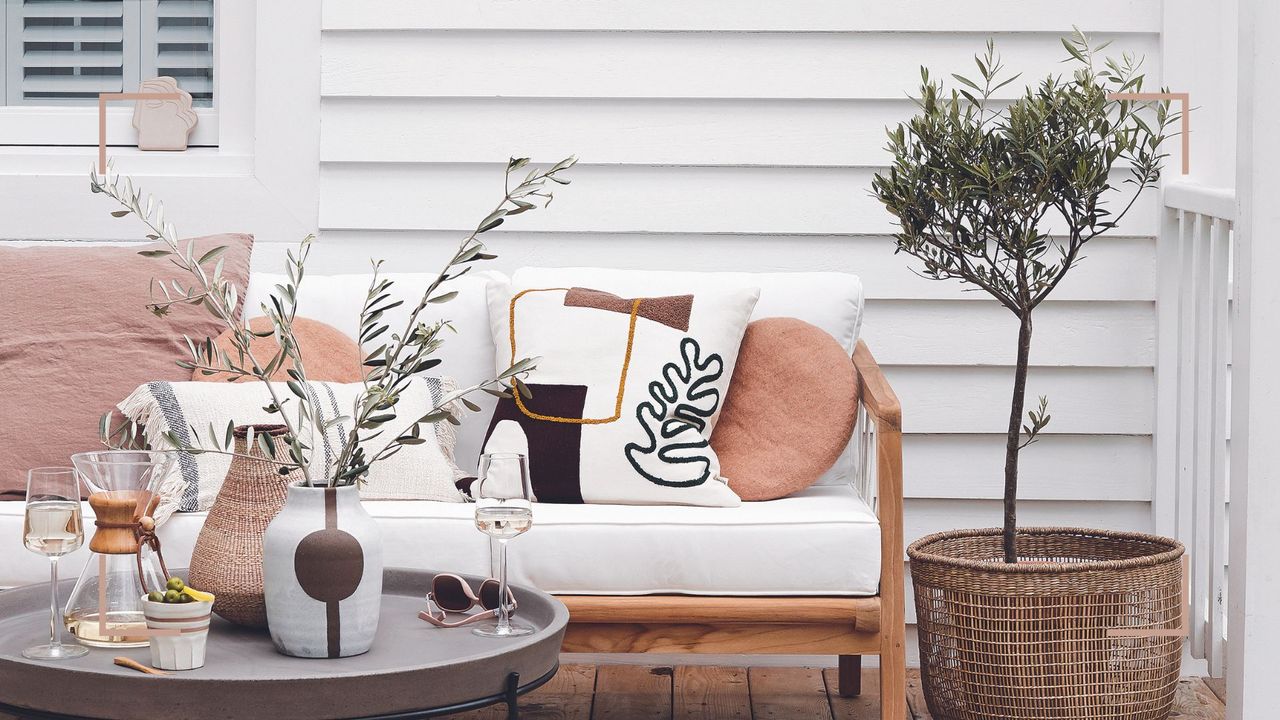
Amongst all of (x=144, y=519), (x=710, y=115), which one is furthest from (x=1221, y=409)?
Answer: (x=144, y=519)

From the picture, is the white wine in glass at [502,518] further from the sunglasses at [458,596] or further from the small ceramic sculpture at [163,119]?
the small ceramic sculpture at [163,119]

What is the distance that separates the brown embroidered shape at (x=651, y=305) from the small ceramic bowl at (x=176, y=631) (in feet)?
3.91

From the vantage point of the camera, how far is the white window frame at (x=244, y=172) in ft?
9.93

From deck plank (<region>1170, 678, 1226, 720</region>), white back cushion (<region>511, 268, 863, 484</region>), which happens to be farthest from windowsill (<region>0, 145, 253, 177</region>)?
deck plank (<region>1170, 678, 1226, 720</region>)

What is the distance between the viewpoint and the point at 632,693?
2.82 m

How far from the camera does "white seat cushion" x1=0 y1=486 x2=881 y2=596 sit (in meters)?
2.16

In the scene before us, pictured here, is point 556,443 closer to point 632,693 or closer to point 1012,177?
point 632,693

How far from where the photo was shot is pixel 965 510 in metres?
3.04

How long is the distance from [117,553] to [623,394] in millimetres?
1067

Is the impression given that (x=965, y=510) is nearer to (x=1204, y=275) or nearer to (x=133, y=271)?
(x=1204, y=275)

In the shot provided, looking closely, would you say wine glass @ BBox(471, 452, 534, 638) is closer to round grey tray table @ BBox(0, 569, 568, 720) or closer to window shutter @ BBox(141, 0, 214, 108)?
round grey tray table @ BBox(0, 569, 568, 720)

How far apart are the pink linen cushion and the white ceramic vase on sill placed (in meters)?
1.03

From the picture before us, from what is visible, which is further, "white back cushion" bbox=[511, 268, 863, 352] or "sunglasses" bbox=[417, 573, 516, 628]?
"white back cushion" bbox=[511, 268, 863, 352]

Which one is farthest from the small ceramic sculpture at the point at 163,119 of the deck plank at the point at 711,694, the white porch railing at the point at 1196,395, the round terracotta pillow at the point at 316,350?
the white porch railing at the point at 1196,395
